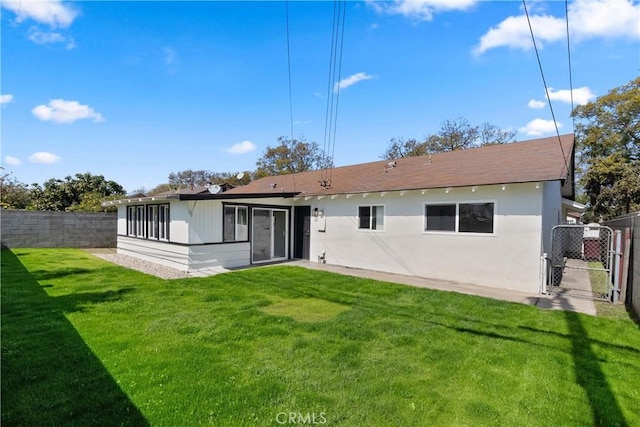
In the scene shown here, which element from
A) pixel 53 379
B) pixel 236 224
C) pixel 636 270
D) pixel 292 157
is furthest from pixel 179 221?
pixel 292 157

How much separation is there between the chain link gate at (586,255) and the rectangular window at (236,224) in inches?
362

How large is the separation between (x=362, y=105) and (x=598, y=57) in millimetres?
9695

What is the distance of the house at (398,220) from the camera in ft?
27.4

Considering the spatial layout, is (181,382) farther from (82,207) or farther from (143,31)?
(82,207)

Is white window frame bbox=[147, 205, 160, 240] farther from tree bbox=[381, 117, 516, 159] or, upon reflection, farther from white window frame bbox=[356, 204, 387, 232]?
tree bbox=[381, 117, 516, 159]

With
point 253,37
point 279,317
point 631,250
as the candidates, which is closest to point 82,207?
point 253,37

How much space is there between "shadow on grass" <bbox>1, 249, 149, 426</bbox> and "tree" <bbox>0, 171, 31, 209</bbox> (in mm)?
25558

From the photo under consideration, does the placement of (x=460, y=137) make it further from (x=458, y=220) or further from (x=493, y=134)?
(x=458, y=220)

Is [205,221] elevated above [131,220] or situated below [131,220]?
above

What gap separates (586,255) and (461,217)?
10120 millimetres

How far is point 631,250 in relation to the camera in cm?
717

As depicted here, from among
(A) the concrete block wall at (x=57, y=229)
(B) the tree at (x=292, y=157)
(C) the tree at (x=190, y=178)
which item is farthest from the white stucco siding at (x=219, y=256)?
Result: (C) the tree at (x=190, y=178)

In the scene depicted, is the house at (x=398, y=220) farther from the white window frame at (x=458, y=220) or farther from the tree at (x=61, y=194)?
the tree at (x=61, y=194)

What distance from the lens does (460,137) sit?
3083cm
